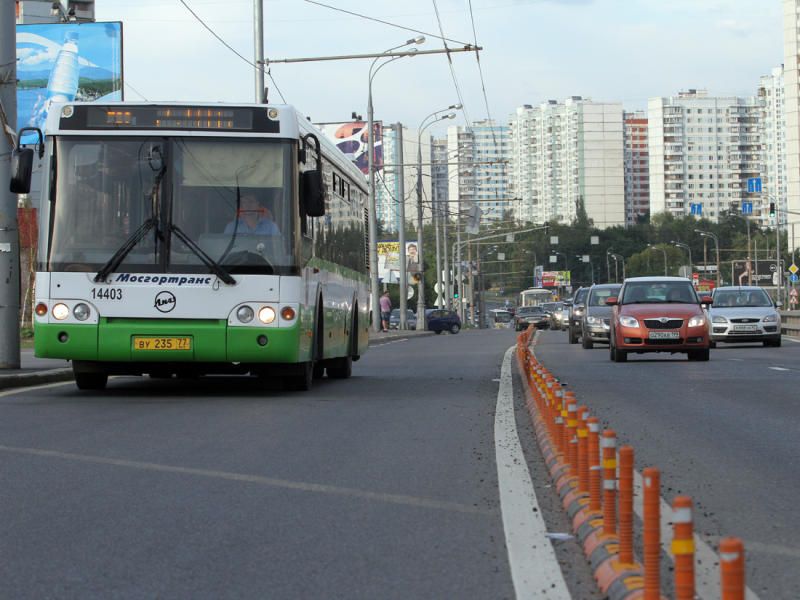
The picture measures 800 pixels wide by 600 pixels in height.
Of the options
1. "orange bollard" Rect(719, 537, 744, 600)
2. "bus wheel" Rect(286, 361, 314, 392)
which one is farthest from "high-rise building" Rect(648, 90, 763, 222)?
"orange bollard" Rect(719, 537, 744, 600)

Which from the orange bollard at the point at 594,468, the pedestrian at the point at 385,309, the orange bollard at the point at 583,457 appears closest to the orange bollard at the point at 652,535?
the orange bollard at the point at 594,468

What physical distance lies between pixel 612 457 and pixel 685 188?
174m

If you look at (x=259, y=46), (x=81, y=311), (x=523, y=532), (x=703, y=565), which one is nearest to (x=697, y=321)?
(x=259, y=46)

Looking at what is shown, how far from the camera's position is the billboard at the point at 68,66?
45531 mm

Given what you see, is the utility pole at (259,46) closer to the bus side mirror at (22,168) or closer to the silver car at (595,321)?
the silver car at (595,321)

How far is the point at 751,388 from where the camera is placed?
17203 millimetres

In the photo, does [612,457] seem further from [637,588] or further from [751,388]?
[751,388]

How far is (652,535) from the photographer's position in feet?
13.9

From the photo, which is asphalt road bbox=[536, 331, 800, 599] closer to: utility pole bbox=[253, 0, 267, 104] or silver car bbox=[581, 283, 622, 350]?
silver car bbox=[581, 283, 622, 350]

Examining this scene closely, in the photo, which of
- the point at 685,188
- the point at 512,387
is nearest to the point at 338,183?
the point at 512,387

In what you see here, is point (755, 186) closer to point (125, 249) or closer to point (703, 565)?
point (125, 249)

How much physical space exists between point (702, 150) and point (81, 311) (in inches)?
6381

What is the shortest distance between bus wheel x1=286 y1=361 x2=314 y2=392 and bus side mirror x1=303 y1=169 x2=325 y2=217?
199 cm

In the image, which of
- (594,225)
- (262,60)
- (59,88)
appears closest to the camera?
(262,60)
